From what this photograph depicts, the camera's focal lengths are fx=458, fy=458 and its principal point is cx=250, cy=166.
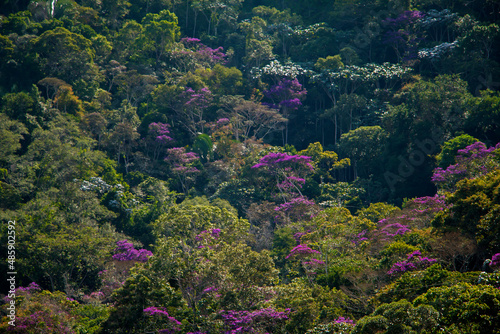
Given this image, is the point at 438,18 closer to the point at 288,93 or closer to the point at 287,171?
the point at 288,93

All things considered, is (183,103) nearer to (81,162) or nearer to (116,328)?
(81,162)

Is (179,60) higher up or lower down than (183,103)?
higher up

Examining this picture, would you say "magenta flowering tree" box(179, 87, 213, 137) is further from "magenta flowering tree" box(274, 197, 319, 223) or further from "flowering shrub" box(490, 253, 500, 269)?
"flowering shrub" box(490, 253, 500, 269)

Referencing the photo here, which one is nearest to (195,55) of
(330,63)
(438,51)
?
(330,63)

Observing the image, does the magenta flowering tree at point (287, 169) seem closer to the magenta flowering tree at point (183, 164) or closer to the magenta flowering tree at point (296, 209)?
the magenta flowering tree at point (296, 209)

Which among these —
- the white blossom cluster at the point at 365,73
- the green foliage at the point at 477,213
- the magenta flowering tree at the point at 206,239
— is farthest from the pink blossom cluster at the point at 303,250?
the white blossom cluster at the point at 365,73

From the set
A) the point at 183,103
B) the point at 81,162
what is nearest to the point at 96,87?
the point at 183,103
